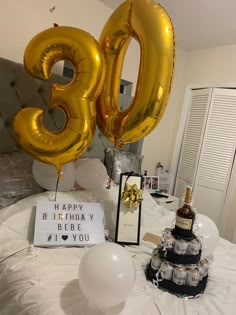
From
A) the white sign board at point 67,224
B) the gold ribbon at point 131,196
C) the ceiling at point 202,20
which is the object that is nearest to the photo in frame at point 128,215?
the gold ribbon at point 131,196

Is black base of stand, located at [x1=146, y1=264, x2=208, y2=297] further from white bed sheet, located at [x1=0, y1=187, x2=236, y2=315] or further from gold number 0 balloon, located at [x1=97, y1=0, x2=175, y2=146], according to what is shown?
gold number 0 balloon, located at [x1=97, y1=0, x2=175, y2=146]

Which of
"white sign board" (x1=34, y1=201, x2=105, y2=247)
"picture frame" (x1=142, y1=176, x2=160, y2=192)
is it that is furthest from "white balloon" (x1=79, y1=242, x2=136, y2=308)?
"picture frame" (x1=142, y1=176, x2=160, y2=192)

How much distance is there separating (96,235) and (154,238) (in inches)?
14.1

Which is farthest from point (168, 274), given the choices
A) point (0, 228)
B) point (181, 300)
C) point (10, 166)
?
point (10, 166)

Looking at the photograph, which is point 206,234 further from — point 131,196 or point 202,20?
point 202,20

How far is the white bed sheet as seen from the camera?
2.88 feet

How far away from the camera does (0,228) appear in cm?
121

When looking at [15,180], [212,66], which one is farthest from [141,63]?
[212,66]

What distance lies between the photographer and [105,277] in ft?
2.74

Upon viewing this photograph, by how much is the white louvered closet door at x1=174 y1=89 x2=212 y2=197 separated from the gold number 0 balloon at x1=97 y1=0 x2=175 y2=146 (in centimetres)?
195

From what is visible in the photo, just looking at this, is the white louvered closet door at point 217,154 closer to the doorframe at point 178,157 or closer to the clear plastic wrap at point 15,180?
the doorframe at point 178,157

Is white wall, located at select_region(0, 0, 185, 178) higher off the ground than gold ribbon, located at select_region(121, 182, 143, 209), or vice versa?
white wall, located at select_region(0, 0, 185, 178)

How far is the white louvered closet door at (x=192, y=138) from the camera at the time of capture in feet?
10.0

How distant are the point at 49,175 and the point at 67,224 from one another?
30 centimetres
